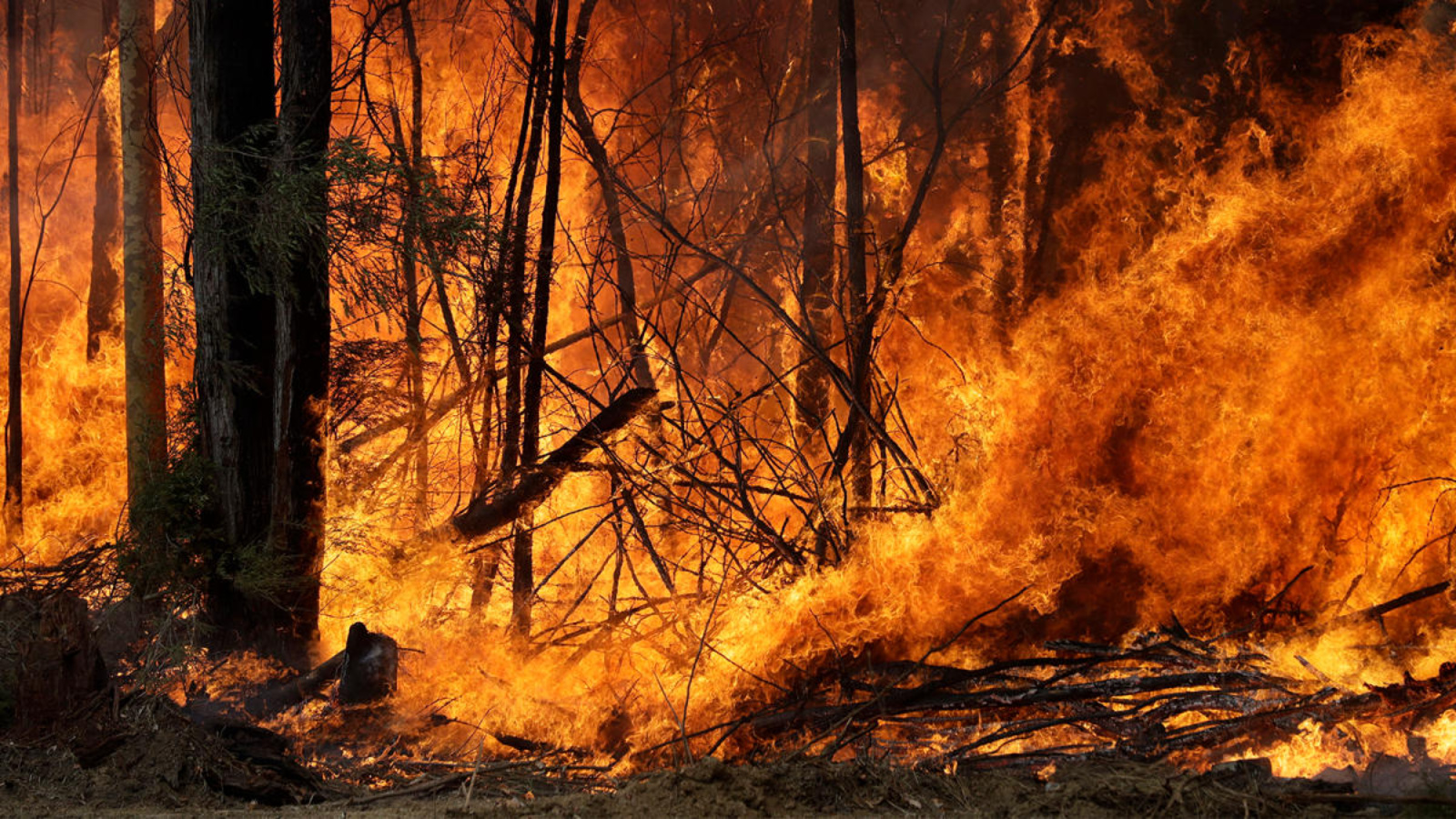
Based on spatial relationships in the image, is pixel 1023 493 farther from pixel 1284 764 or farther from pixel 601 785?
pixel 601 785

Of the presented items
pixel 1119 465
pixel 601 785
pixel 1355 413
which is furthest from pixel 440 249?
pixel 1355 413

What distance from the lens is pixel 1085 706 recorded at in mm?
4512

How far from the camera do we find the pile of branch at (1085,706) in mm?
4184

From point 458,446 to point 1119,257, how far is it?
4.96 meters

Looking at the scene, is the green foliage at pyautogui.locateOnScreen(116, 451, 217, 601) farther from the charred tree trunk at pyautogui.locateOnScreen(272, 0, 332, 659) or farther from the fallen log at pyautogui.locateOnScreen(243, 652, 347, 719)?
the fallen log at pyautogui.locateOnScreen(243, 652, 347, 719)

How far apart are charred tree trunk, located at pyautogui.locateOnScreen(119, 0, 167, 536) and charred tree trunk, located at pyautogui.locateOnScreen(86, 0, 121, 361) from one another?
2962 mm

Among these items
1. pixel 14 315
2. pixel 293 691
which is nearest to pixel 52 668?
pixel 293 691

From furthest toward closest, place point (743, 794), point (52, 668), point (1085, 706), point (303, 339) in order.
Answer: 1. point (303, 339)
2. point (1085, 706)
3. point (52, 668)
4. point (743, 794)

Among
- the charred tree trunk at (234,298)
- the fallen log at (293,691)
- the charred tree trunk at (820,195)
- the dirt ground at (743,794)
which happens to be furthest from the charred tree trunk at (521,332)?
the dirt ground at (743,794)

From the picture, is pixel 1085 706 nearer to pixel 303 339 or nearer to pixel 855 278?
pixel 855 278

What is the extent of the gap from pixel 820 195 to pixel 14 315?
7.13m

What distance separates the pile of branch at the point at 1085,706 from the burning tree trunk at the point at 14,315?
7.37 metres

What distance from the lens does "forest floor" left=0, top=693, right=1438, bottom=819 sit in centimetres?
335

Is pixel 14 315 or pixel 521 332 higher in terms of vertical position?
pixel 14 315
